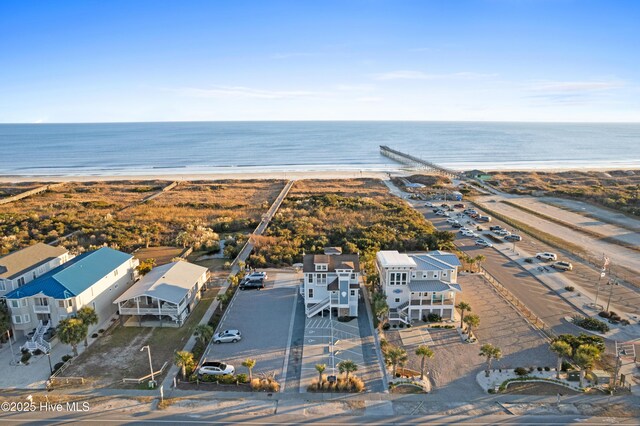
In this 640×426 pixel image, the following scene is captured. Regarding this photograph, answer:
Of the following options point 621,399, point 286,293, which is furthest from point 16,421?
point 621,399

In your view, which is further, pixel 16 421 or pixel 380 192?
pixel 380 192

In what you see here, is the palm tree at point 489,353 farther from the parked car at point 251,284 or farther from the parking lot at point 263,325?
the parked car at point 251,284

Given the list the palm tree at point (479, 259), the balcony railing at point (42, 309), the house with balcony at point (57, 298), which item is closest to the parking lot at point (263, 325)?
the house with balcony at point (57, 298)

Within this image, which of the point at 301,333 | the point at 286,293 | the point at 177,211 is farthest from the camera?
the point at 177,211

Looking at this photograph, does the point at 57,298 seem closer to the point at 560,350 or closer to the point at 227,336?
the point at 227,336

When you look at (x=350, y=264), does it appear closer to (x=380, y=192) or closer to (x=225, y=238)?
(x=225, y=238)

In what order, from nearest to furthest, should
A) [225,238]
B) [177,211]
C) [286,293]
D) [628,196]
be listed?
[286,293] < [225,238] < [177,211] < [628,196]
